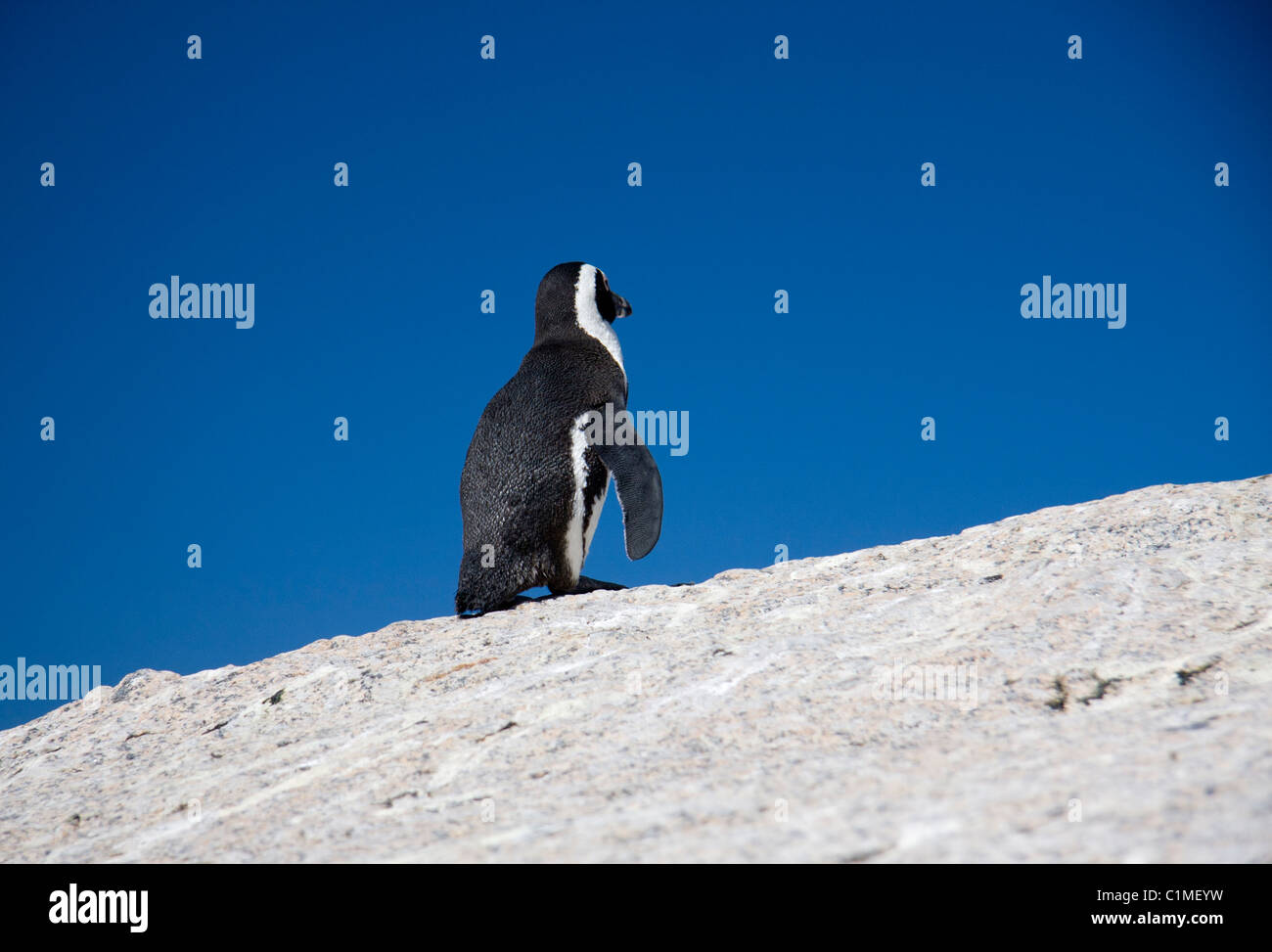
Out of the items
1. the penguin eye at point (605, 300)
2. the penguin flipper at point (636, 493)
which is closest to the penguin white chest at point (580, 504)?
the penguin flipper at point (636, 493)

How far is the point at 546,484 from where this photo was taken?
18.7 feet

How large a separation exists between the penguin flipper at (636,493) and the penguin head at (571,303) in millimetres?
1253

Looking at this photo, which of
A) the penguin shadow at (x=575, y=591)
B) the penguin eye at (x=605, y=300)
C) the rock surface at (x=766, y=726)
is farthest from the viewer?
the penguin eye at (x=605, y=300)

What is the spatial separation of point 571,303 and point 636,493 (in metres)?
1.79

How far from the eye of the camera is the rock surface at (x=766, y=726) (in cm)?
204

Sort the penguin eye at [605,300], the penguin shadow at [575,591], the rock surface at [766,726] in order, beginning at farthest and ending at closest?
the penguin eye at [605,300]
the penguin shadow at [575,591]
the rock surface at [766,726]

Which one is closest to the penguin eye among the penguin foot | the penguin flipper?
the penguin flipper

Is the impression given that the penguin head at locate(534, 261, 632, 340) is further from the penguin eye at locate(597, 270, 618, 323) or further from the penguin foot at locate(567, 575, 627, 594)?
the penguin foot at locate(567, 575, 627, 594)

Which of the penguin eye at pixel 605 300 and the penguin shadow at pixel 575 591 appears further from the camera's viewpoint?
the penguin eye at pixel 605 300

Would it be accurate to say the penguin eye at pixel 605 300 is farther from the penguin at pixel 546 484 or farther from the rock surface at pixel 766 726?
the rock surface at pixel 766 726

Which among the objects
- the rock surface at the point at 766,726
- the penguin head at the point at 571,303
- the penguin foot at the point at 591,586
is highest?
the penguin head at the point at 571,303
